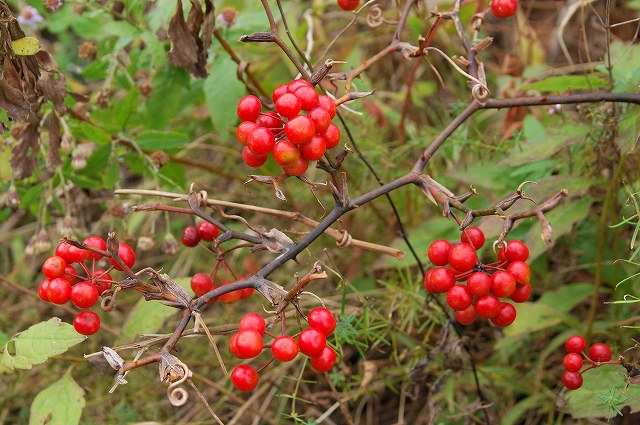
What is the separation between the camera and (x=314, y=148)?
1.41 meters

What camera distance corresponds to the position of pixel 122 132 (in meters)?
2.49

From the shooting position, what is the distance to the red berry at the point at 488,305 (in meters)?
1.48

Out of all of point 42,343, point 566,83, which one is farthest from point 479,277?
point 42,343

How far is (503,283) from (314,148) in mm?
479

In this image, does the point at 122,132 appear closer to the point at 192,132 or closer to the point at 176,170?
the point at 176,170

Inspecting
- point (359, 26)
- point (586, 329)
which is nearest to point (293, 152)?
point (586, 329)

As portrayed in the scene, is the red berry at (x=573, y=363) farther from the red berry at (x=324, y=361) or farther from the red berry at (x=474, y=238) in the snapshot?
the red berry at (x=324, y=361)

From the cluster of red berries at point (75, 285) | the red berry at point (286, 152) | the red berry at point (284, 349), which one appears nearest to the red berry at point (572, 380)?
the red berry at point (284, 349)

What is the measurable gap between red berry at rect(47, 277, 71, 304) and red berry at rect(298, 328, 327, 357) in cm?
→ 51

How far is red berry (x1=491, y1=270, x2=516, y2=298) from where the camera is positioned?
143cm

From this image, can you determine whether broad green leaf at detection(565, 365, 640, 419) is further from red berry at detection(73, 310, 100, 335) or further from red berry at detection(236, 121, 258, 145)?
red berry at detection(73, 310, 100, 335)

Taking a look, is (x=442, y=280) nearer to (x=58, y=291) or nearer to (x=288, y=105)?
(x=288, y=105)

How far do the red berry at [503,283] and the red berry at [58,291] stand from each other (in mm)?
898

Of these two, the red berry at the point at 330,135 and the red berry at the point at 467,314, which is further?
the red berry at the point at 467,314
